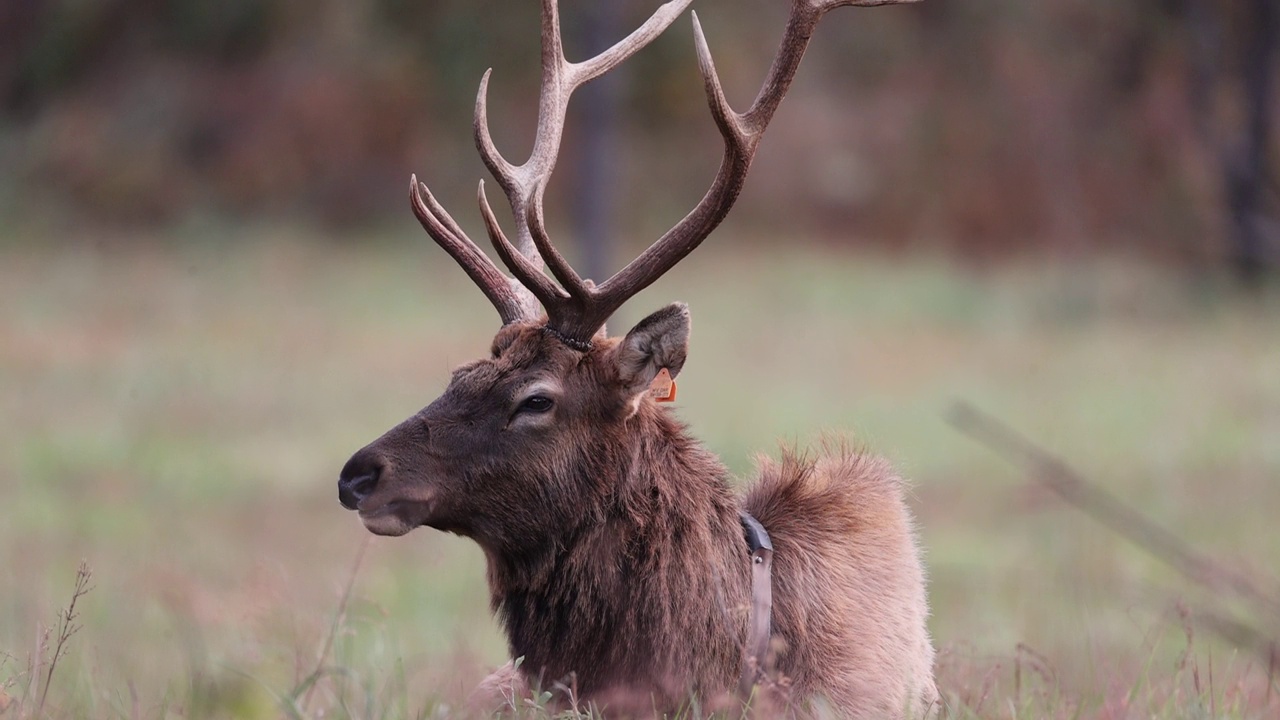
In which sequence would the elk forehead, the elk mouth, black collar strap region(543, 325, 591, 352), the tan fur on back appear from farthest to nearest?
black collar strap region(543, 325, 591, 352) < the elk forehead < the tan fur on back < the elk mouth

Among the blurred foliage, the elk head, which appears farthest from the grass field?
the blurred foliage

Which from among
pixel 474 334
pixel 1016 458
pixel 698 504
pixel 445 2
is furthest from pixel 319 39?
pixel 698 504

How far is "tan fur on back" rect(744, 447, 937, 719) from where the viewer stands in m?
4.13

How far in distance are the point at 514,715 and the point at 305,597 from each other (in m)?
4.53

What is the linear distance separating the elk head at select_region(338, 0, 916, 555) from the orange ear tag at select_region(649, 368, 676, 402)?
0.07 ft

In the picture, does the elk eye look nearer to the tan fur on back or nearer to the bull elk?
the bull elk

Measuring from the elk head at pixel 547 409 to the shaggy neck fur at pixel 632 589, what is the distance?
44mm

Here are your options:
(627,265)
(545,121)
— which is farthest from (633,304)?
(627,265)

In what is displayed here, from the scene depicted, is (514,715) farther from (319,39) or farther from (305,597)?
(319,39)

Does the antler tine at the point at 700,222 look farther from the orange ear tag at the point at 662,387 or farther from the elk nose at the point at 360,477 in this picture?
the elk nose at the point at 360,477

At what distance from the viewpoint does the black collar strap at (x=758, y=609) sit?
403 centimetres

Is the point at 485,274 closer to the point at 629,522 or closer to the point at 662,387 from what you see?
the point at 662,387

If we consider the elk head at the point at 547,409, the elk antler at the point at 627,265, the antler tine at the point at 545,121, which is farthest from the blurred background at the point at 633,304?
the antler tine at the point at 545,121

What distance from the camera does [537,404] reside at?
166 inches
